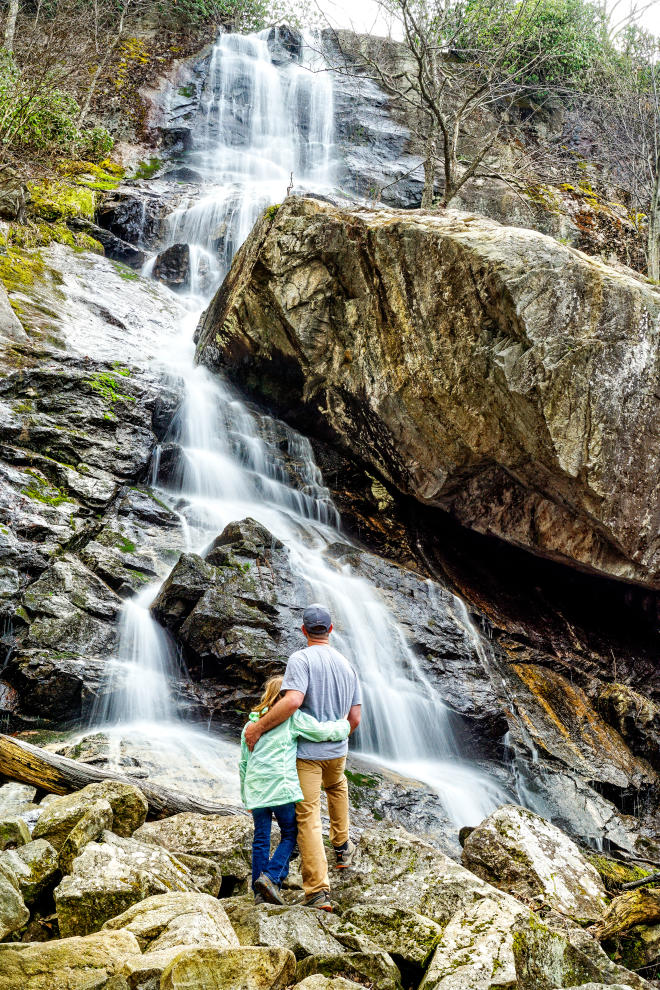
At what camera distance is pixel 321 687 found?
4078mm

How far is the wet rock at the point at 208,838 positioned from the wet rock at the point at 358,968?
3.95 ft

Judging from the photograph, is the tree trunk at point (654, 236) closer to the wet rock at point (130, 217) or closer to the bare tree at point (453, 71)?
the bare tree at point (453, 71)

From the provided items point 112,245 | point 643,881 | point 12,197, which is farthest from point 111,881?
point 112,245

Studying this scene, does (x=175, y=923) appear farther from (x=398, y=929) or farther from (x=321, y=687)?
(x=321, y=687)

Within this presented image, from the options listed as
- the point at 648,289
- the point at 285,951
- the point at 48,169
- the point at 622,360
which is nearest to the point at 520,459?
Result: the point at 622,360

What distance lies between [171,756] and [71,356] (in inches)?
283

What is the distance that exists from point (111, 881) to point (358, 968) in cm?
124

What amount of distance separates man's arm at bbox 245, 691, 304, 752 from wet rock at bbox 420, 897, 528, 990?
1304 mm

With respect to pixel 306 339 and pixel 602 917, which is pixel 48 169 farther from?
pixel 602 917

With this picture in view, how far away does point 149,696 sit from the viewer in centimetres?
713

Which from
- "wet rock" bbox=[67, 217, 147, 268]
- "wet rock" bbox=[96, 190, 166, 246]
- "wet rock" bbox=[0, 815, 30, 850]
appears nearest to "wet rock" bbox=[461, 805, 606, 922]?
"wet rock" bbox=[0, 815, 30, 850]

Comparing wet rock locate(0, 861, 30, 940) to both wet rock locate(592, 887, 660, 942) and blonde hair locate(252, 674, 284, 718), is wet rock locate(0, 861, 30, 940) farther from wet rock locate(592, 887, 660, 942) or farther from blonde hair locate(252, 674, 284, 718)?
wet rock locate(592, 887, 660, 942)

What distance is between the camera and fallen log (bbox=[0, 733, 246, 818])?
4.73 meters

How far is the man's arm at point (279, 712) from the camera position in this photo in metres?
3.88
